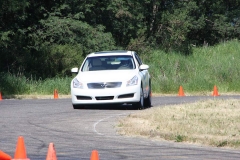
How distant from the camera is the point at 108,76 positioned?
20656mm

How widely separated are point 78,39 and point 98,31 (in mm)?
2171

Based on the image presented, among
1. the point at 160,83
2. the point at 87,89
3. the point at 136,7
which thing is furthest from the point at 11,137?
the point at 136,7

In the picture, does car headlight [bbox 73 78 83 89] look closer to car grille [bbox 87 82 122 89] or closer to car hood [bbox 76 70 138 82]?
car hood [bbox 76 70 138 82]

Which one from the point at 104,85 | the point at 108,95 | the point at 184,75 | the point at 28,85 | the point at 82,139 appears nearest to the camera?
the point at 82,139

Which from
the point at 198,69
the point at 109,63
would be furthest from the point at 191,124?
the point at 198,69

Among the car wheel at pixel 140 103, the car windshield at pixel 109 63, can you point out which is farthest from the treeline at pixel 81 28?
the car wheel at pixel 140 103

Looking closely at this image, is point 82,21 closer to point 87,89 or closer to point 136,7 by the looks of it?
point 136,7

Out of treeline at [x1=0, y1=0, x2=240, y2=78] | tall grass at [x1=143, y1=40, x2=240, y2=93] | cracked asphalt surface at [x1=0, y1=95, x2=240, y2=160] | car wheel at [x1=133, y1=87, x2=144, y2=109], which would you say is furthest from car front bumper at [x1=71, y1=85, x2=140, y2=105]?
tall grass at [x1=143, y1=40, x2=240, y2=93]

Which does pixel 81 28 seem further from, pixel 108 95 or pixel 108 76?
pixel 108 95

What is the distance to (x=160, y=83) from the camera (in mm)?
33219

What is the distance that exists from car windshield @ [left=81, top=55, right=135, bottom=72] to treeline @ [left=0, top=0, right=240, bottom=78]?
9883 millimetres

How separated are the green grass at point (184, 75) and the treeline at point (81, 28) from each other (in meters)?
1.45

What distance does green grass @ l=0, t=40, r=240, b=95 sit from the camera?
1245 inches

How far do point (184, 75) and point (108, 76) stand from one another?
56.1ft
